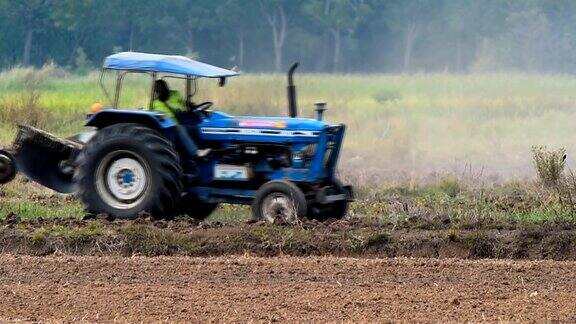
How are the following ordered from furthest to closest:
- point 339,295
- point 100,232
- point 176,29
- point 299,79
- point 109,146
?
point 176,29, point 299,79, point 109,146, point 100,232, point 339,295

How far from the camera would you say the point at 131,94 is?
17.9 m

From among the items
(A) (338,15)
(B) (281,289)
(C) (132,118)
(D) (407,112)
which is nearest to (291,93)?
(C) (132,118)

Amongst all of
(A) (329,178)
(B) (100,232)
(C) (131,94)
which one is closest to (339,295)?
(B) (100,232)

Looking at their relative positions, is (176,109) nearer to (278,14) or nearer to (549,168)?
(549,168)

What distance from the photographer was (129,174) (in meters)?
14.6

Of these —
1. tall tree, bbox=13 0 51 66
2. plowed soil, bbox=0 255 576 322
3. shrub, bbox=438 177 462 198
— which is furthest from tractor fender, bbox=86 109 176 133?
tall tree, bbox=13 0 51 66

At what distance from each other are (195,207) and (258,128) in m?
1.39

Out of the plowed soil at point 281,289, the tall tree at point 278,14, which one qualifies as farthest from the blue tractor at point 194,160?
the tall tree at point 278,14

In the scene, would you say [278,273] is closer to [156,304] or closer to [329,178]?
[156,304]

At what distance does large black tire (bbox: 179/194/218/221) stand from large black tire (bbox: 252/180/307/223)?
101 centimetres

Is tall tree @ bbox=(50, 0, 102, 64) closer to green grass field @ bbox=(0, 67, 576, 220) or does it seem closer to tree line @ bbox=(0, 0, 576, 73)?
tree line @ bbox=(0, 0, 576, 73)

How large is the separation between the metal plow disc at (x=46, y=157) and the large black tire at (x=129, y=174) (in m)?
0.59

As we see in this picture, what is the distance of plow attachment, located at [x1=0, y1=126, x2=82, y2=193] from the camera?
1510cm

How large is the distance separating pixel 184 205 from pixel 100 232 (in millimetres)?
2135
